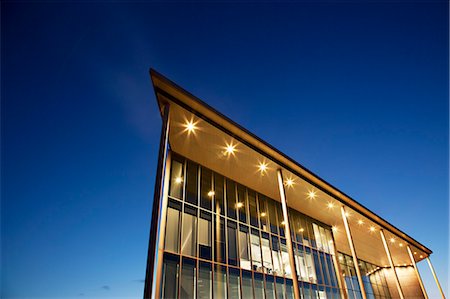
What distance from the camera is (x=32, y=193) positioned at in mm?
79250

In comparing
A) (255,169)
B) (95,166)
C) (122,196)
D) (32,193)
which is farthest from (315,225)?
(32,193)

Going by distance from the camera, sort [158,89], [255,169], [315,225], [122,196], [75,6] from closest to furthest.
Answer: [158,89], [255,169], [75,6], [315,225], [122,196]

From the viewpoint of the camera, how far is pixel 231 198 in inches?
595

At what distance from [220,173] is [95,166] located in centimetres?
6525

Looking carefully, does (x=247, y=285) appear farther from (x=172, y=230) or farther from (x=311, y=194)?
(x=311, y=194)

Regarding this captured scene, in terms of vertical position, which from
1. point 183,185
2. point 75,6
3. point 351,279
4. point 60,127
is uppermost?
point 60,127

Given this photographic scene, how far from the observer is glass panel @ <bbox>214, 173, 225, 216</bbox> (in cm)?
1391

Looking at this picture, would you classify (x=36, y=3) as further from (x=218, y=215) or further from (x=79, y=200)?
(x=79, y=200)

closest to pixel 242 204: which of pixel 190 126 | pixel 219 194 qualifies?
pixel 219 194

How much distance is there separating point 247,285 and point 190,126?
29.2 feet

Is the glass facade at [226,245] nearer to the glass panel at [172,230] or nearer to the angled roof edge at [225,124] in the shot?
the glass panel at [172,230]

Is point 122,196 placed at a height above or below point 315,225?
above

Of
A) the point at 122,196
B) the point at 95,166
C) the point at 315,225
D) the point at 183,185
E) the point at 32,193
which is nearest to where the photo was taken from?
the point at 183,185

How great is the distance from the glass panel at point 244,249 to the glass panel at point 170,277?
4165 mm
